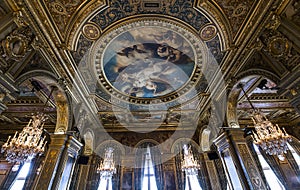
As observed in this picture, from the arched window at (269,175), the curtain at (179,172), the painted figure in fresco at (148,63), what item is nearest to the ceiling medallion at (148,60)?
the painted figure in fresco at (148,63)

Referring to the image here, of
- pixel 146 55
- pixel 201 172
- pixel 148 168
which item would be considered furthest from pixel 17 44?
pixel 201 172

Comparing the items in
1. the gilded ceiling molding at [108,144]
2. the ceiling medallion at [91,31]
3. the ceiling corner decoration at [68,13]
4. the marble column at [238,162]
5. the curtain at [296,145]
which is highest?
the ceiling medallion at [91,31]

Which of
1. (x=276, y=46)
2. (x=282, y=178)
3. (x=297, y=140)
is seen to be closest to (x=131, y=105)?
(x=276, y=46)

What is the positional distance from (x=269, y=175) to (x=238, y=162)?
728 cm

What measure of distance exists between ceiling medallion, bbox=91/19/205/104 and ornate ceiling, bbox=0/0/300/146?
0.03 metres

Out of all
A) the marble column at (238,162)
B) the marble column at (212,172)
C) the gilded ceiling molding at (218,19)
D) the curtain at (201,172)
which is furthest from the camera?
the curtain at (201,172)

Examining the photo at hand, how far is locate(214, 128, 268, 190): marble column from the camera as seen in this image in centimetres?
498

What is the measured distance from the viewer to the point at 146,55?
6250mm

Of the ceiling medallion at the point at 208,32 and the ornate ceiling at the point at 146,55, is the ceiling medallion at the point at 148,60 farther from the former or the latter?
the ceiling medallion at the point at 208,32

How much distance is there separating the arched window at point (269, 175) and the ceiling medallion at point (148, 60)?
24.0ft

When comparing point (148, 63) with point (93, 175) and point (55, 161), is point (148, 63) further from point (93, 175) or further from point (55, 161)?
point (93, 175)

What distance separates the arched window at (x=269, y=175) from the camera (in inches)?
386

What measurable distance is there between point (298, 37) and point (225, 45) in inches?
76.2

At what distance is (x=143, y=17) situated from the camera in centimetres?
509
